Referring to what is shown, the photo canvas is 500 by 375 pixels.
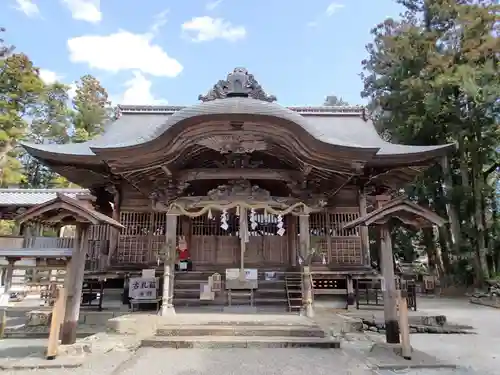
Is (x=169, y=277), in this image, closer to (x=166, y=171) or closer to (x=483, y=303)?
(x=166, y=171)

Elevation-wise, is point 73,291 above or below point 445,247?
below

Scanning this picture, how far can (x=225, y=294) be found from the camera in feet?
29.3

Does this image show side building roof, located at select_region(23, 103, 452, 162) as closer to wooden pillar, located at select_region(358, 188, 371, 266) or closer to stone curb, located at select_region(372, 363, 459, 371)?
wooden pillar, located at select_region(358, 188, 371, 266)

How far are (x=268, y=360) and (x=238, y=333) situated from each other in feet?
4.20

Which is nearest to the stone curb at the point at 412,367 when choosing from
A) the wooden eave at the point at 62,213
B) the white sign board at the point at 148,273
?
the wooden eave at the point at 62,213

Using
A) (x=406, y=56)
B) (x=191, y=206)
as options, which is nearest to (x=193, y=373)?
(x=191, y=206)

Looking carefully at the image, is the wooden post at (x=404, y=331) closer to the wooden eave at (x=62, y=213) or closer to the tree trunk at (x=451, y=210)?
the wooden eave at (x=62, y=213)

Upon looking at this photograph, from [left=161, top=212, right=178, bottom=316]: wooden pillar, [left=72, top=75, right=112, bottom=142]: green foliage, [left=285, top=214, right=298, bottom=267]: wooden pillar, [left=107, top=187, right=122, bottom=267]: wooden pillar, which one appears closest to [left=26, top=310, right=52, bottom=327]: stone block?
[left=107, top=187, right=122, bottom=267]: wooden pillar

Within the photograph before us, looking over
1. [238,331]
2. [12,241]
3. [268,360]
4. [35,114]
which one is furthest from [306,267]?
[35,114]

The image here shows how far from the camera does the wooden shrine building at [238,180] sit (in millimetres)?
7277

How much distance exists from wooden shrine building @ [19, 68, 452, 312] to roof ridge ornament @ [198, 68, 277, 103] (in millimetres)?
27

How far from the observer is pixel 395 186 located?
34.3ft

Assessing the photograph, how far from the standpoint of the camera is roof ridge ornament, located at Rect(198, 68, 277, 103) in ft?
29.7

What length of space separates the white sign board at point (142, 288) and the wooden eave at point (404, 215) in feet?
16.4
